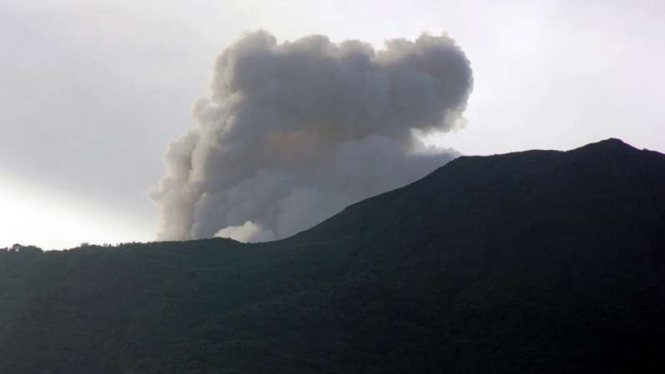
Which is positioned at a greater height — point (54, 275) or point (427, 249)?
point (54, 275)

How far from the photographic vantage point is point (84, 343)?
6322 cm

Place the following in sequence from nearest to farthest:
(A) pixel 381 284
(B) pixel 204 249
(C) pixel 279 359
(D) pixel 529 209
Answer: (C) pixel 279 359
(A) pixel 381 284
(D) pixel 529 209
(B) pixel 204 249

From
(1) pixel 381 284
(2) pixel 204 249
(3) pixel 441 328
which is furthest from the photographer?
(2) pixel 204 249

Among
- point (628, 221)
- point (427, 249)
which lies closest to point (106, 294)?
point (427, 249)

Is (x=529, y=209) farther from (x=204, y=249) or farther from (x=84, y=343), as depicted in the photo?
(x=84, y=343)

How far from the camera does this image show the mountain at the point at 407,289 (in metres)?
59.0

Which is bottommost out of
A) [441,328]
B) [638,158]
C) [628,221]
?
[441,328]

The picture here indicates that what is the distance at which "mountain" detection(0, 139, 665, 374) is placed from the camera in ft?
193

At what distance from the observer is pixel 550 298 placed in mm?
63344

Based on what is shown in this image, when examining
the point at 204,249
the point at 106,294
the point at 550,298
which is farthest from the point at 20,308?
the point at 550,298

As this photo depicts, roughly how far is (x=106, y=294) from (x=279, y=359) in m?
16.2

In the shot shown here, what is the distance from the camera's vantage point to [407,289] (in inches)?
2598

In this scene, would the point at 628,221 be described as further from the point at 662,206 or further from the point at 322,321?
the point at 322,321

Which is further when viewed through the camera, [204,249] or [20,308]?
[204,249]
